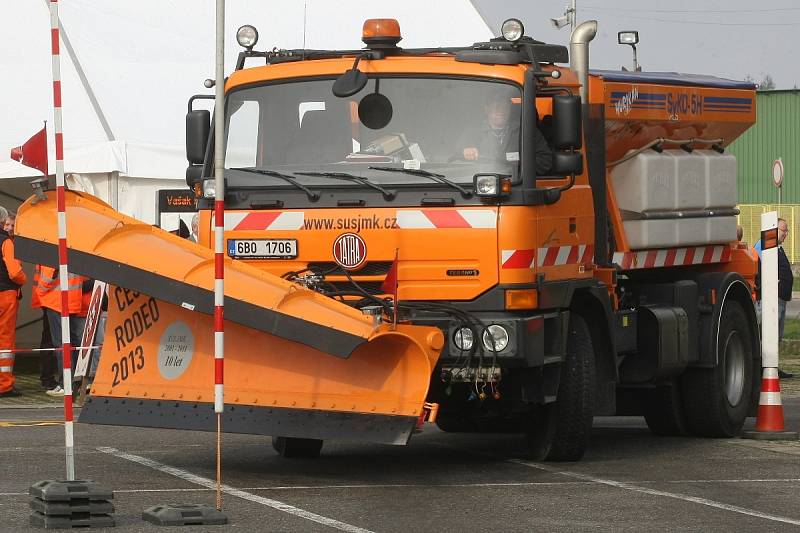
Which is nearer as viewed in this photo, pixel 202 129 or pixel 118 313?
pixel 118 313

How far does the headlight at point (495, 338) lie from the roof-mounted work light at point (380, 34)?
218cm

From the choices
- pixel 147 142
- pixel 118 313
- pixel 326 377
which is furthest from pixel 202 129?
pixel 147 142

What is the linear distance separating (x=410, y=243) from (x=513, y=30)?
1.71 meters

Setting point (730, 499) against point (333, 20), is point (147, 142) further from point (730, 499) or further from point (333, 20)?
point (730, 499)

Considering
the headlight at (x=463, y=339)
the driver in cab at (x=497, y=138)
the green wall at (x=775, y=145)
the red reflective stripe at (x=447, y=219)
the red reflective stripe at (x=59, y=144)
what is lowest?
the headlight at (x=463, y=339)

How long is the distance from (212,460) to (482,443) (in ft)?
8.35

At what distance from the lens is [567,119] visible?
34.7 ft

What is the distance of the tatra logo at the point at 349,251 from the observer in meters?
Answer: 10.5

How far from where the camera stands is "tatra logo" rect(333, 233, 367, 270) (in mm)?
10484

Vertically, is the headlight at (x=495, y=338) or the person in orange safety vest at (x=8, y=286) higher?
the person in orange safety vest at (x=8, y=286)

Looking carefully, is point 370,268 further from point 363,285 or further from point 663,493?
point 663,493

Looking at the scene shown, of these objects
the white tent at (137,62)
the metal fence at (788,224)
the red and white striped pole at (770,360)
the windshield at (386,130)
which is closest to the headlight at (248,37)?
the windshield at (386,130)

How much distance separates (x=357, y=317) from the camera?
380 inches

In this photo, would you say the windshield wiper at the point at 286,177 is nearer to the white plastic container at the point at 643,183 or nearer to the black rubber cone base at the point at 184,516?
the black rubber cone base at the point at 184,516
